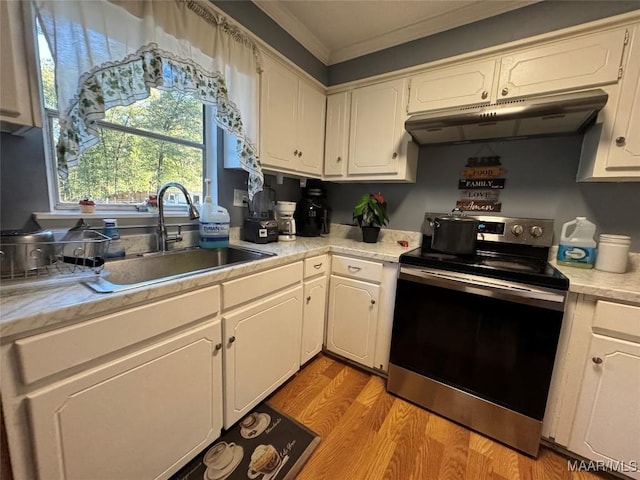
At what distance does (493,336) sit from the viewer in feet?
4.30

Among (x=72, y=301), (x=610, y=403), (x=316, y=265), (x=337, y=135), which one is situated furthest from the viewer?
(x=337, y=135)

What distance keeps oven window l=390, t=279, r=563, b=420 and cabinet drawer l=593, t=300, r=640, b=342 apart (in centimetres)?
15

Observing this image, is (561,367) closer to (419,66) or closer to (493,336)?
(493,336)

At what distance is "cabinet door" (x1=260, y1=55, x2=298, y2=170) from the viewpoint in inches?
66.0

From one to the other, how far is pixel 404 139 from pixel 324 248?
0.96 m

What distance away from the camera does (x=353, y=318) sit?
1819 millimetres

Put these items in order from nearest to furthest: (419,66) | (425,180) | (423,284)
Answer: (423,284) → (419,66) → (425,180)

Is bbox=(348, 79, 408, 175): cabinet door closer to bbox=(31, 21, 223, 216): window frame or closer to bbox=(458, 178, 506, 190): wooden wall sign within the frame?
bbox=(458, 178, 506, 190): wooden wall sign

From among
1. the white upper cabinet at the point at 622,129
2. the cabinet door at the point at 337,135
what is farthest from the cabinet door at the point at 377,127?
the white upper cabinet at the point at 622,129

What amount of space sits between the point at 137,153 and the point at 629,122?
8.28ft

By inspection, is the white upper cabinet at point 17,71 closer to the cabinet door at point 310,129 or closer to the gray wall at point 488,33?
the cabinet door at point 310,129

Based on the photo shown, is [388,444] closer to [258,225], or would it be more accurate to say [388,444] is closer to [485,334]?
[485,334]

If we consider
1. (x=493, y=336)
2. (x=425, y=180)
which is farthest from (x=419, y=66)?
(x=493, y=336)

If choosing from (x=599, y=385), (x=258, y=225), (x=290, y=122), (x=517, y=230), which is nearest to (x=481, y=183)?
(x=517, y=230)
